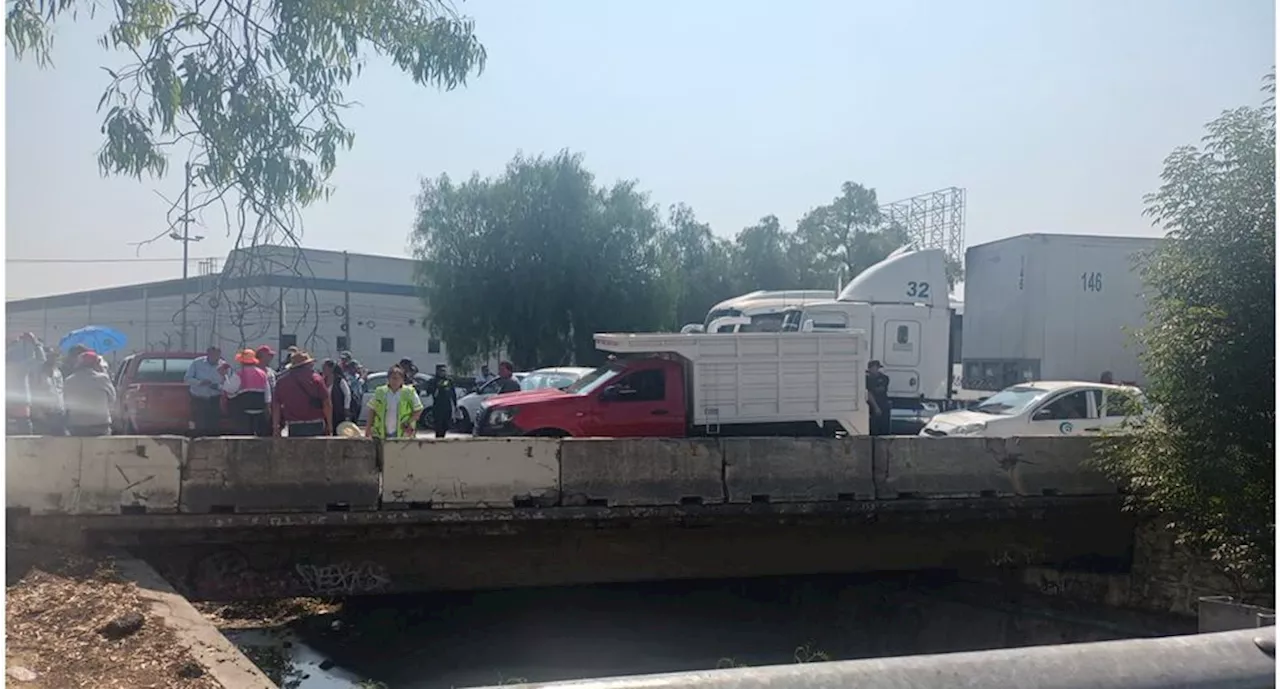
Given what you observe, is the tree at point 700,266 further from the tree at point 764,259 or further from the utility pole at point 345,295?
the utility pole at point 345,295

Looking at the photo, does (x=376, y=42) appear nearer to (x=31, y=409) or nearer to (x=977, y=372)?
(x=31, y=409)

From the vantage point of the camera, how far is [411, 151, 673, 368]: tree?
36.8 metres

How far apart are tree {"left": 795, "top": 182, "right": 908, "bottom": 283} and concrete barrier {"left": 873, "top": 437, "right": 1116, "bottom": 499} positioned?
133 feet

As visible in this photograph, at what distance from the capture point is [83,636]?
19.8 feet

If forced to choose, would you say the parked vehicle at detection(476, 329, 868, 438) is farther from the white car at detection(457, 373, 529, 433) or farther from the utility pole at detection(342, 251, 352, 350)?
the white car at detection(457, 373, 529, 433)

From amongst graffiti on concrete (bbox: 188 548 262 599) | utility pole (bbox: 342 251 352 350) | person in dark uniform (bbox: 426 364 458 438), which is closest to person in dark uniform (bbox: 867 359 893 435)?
person in dark uniform (bbox: 426 364 458 438)

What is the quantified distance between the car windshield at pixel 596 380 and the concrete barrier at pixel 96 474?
4.80 metres

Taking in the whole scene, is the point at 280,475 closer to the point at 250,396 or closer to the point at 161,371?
the point at 250,396

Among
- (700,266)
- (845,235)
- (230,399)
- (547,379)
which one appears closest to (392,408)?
(230,399)

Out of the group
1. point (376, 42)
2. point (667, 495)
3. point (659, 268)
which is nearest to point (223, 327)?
point (376, 42)

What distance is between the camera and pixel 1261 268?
886cm

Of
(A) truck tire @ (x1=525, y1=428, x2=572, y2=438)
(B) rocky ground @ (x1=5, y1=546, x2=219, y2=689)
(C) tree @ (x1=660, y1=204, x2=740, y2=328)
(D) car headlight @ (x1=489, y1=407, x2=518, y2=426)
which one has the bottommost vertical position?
(B) rocky ground @ (x1=5, y1=546, x2=219, y2=689)

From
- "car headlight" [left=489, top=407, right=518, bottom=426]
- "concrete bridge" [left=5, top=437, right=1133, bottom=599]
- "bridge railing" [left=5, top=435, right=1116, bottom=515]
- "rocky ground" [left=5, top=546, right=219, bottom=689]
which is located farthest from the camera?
"car headlight" [left=489, top=407, right=518, bottom=426]

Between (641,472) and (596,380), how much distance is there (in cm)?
254
